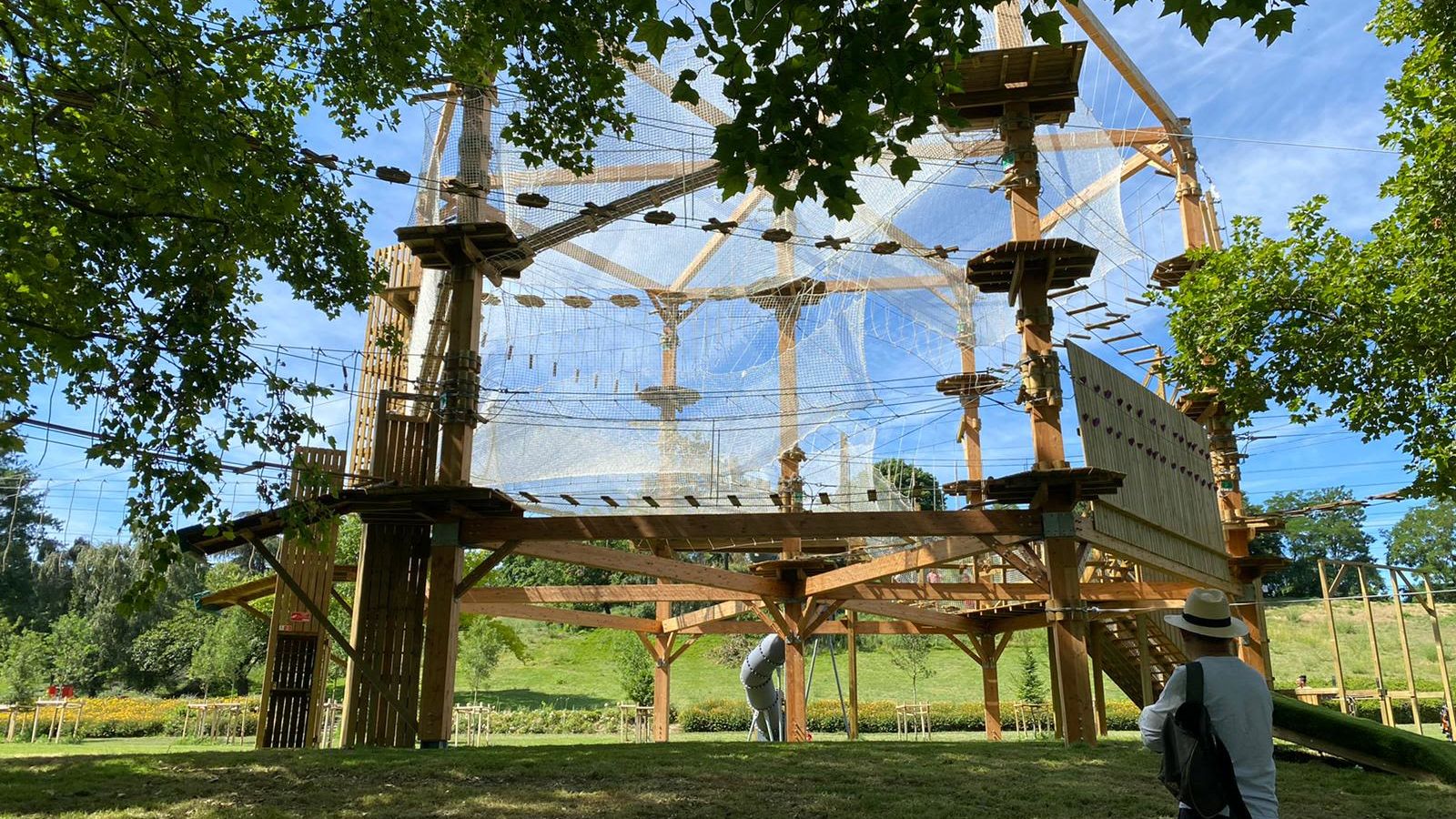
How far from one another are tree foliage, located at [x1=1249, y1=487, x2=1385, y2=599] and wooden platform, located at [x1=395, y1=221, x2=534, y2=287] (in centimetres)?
4982

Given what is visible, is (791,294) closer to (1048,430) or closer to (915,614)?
(1048,430)

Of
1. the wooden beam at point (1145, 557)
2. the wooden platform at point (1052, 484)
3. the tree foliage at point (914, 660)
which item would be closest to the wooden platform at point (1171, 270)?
the wooden beam at point (1145, 557)

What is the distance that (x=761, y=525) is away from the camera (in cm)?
1034

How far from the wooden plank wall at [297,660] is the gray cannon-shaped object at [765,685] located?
20.5ft

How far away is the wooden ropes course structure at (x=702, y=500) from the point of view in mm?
10234

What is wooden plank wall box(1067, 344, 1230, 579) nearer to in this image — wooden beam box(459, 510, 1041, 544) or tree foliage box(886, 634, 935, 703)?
wooden beam box(459, 510, 1041, 544)

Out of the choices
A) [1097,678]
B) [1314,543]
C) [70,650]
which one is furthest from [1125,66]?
[1314,543]

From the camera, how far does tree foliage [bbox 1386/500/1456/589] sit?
195 feet

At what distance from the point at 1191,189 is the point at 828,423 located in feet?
26.4

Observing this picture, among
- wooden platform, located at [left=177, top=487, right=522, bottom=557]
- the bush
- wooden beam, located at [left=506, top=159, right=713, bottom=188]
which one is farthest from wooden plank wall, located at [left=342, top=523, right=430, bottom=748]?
the bush

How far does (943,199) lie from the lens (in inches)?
508

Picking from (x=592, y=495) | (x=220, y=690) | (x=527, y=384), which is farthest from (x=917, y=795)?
(x=220, y=690)

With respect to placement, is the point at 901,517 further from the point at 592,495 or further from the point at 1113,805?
the point at 1113,805

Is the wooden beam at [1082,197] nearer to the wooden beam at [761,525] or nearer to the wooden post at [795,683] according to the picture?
the wooden beam at [761,525]
